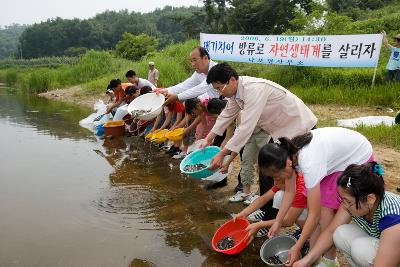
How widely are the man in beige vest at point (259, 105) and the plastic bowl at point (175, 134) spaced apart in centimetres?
240

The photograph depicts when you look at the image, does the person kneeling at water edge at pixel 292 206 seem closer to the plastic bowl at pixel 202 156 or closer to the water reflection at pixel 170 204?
the water reflection at pixel 170 204

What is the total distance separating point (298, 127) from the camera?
11.2 feet

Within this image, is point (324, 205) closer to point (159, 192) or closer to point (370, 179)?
point (370, 179)

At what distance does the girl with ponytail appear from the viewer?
94.7 inches

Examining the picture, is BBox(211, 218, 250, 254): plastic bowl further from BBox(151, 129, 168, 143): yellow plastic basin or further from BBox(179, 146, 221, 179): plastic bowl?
BBox(151, 129, 168, 143): yellow plastic basin

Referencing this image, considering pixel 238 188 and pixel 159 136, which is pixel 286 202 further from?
pixel 159 136

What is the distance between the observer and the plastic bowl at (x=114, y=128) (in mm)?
7938

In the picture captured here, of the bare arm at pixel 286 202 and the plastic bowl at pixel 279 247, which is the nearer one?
the bare arm at pixel 286 202

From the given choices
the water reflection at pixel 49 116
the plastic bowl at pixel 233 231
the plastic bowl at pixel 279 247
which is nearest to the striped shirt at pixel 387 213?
the plastic bowl at pixel 279 247

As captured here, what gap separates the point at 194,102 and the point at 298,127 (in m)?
2.17

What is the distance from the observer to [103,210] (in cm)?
432

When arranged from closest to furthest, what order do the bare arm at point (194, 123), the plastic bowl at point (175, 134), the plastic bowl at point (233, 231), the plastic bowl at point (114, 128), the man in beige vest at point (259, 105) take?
the plastic bowl at point (233, 231) < the man in beige vest at point (259, 105) < the bare arm at point (194, 123) < the plastic bowl at point (175, 134) < the plastic bowl at point (114, 128)

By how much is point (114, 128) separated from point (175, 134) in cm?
247

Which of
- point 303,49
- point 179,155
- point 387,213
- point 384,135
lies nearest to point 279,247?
point 387,213
